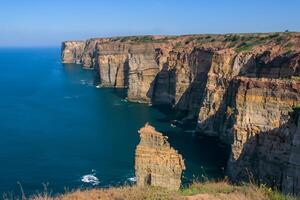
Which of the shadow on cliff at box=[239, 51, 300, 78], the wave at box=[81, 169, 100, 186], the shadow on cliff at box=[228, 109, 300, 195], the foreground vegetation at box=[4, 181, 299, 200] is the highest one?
the shadow on cliff at box=[239, 51, 300, 78]

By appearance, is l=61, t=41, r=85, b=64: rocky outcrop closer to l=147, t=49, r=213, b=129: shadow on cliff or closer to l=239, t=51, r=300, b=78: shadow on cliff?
l=147, t=49, r=213, b=129: shadow on cliff

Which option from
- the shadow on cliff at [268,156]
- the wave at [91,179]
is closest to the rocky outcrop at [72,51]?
the wave at [91,179]

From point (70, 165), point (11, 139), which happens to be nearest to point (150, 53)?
point (11, 139)

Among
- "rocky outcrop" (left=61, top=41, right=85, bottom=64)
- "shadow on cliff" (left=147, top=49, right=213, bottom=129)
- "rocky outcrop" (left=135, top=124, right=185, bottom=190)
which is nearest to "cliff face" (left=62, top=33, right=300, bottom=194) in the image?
"shadow on cliff" (left=147, top=49, right=213, bottom=129)

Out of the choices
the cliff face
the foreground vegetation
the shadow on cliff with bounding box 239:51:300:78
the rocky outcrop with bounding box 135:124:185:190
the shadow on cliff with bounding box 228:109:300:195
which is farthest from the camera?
the shadow on cliff with bounding box 239:51:300:78

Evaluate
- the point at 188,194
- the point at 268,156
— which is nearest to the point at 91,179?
the point at 268,156

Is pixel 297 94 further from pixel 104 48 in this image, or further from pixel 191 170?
pixel 104 48

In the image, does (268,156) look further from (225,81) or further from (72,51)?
(72,51)
